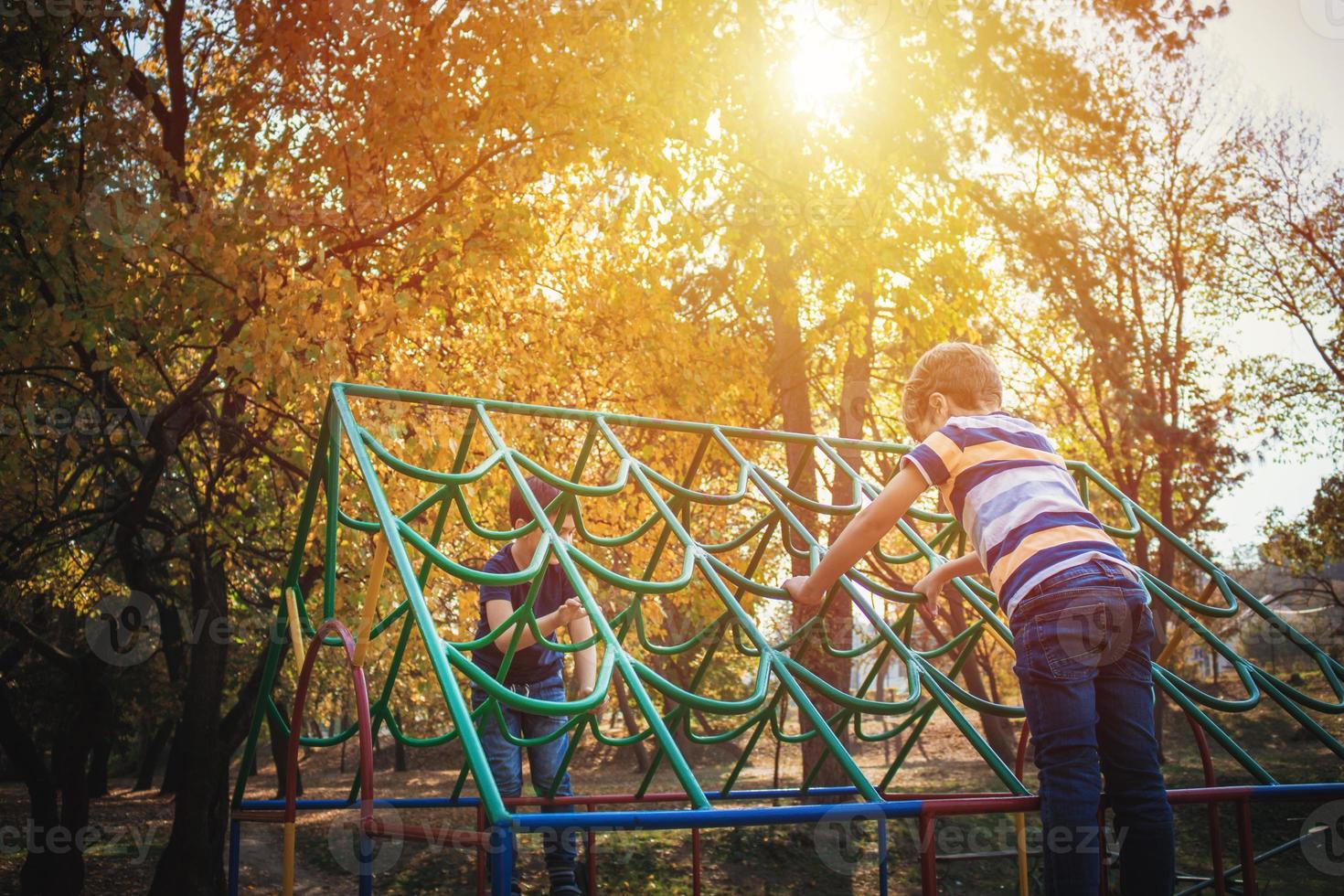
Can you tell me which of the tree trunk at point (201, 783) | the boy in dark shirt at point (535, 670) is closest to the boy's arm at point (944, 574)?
the boy in dark shirt at point (535, 670)

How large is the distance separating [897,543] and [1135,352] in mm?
5541

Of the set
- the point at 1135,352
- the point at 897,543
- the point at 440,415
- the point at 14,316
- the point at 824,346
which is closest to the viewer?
the point at 14,316

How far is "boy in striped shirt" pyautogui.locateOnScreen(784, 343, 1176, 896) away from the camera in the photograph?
2.04 metres

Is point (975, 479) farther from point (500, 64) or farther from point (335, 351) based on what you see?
point (500, 64)

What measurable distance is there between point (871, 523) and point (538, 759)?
6.78 feet

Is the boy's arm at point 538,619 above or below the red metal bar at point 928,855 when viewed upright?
above

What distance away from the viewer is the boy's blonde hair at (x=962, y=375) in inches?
101

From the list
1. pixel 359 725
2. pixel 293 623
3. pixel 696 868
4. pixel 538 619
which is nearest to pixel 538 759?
pixel 538 619

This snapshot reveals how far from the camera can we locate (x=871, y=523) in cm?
228

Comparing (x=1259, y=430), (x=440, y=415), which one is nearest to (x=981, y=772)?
(x=1259, y=430)

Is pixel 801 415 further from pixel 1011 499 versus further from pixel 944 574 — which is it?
pixel 1011 499

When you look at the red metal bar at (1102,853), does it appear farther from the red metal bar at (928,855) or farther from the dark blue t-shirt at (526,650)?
the dark blue t-shirt at (526,650)

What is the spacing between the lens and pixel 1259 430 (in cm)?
1753

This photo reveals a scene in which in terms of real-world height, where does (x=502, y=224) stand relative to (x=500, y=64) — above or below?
below
